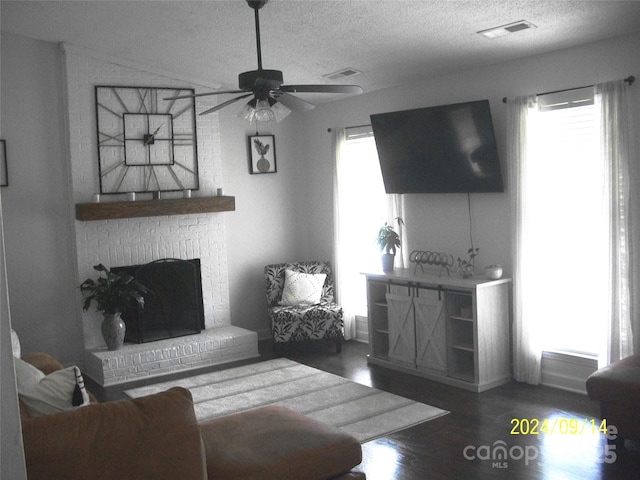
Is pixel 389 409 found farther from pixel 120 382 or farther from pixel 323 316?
pixel 120 382

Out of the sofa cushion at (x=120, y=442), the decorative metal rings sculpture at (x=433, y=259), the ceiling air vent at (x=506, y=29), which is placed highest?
the ceiling air vent at (x=506, y=29)

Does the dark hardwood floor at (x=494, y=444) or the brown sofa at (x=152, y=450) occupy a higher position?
the brown sofa at (x=152, y=450)

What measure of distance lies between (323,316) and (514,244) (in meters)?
2.15

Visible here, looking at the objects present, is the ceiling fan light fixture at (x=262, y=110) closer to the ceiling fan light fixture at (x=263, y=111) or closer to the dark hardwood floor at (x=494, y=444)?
the ceiling fan light fixture at (x=263, y=111)

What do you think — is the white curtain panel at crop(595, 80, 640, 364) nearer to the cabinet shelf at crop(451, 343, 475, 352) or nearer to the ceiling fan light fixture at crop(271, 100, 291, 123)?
the cabinet shelf at crop(451, 343, 475, 352)

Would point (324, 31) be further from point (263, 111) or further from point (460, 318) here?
point (460, 318)

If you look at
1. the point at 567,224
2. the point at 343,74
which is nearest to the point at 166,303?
the point at 343,74

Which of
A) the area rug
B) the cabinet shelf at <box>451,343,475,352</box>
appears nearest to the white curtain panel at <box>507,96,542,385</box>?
the cabinet shelf at <box>451,343,475,352</box>

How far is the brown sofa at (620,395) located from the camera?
371cm

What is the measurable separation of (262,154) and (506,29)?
3.48m

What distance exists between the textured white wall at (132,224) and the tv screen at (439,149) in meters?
1.85

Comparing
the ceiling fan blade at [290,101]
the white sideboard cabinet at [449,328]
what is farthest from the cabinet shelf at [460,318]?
the ceiling fan blade at [290,101]

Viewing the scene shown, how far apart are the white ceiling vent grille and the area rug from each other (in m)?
2.74

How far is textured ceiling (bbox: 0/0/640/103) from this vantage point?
4289 millimetres
